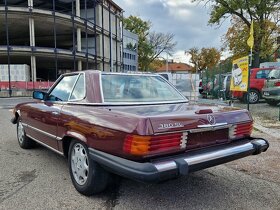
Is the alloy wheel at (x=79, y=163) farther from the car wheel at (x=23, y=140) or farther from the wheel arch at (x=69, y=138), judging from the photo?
the car wheel at (x=23, y=140)

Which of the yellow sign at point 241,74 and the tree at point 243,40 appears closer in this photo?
the yellow sign at point 241,74

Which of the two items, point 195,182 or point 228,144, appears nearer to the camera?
point 228,144

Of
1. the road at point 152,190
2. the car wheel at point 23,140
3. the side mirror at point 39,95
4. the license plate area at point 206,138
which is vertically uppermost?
the side mirror at point 39,95

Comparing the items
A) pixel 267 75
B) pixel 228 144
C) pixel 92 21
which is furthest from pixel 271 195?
pixel 92 21

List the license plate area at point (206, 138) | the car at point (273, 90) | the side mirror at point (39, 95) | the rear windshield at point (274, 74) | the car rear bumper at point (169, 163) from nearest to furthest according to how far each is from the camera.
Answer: the car rear bumper at point (169, 163) < the license plate area at point (206, 138) < the side mirror at point (39, 95) < the car at point (273, 90) < the rear windshield at point (274, 74)

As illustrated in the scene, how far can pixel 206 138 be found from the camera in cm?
300

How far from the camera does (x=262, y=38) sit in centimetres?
2870

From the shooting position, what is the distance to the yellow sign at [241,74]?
30.2 ft

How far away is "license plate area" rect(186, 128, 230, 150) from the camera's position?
2852 millimetres

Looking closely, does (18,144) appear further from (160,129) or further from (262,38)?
(262,38)

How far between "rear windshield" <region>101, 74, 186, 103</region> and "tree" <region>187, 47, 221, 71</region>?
64842 millimetres

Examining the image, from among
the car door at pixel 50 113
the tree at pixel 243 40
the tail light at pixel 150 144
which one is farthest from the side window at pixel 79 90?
the tree at pixel 243 40

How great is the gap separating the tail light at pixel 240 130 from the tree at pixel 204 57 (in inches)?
2575

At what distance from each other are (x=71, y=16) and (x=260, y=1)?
67.3 ft
